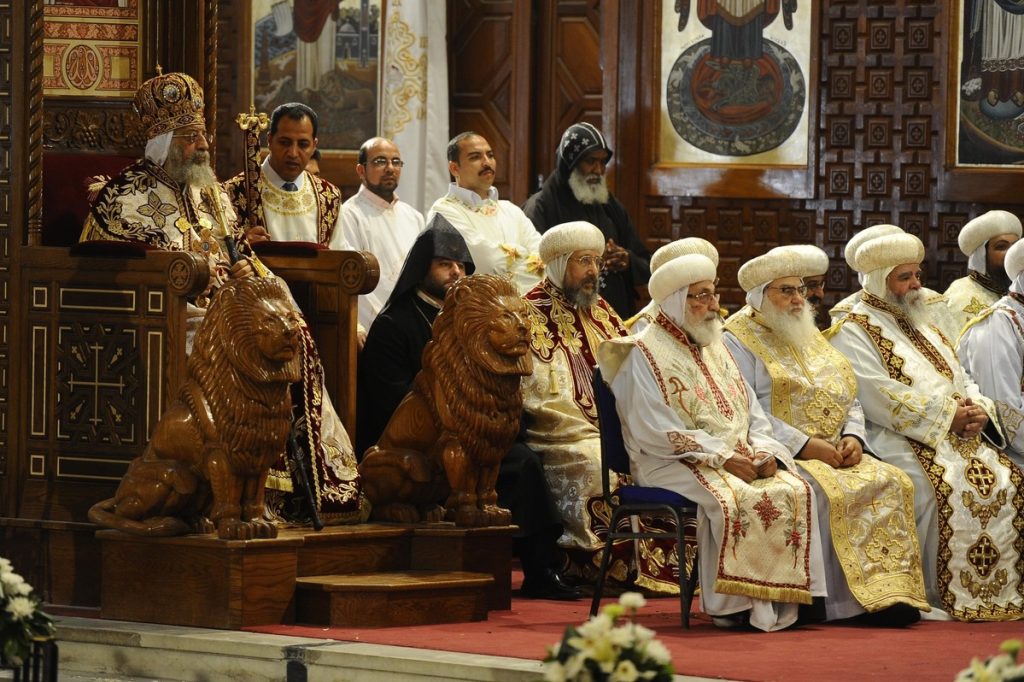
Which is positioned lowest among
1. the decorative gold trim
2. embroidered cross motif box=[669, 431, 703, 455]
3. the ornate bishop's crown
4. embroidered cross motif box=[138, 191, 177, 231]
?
embroidered cross motif box=[669, 431, 703, 455]

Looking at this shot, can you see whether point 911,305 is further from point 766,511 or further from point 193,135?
point 193,135

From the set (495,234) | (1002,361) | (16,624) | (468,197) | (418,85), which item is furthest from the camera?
(418,85)

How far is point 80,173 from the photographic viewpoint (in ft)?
26.6

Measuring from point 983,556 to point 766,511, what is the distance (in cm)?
129

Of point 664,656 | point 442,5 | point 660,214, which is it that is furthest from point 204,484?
point 442,5

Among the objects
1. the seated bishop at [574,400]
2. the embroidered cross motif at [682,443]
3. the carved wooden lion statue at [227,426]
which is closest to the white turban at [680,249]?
the seated bishop at [574,400]

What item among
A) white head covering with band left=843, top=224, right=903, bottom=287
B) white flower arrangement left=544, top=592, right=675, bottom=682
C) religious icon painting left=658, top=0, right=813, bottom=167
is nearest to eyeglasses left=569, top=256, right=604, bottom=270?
white head covering with band left=843, top=224, right=903, bottom=287

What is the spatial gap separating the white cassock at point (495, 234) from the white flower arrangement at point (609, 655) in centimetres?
501

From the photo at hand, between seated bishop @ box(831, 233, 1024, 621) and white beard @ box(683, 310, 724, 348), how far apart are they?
0.91 meters

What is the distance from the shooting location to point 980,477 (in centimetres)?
848

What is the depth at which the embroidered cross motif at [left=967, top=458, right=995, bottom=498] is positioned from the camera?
8445mm

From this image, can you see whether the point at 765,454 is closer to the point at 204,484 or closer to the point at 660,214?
the point at 204,484

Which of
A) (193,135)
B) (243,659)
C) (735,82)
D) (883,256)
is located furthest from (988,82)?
(243,659)

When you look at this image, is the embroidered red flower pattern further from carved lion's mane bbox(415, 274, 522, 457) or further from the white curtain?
the white curtain
